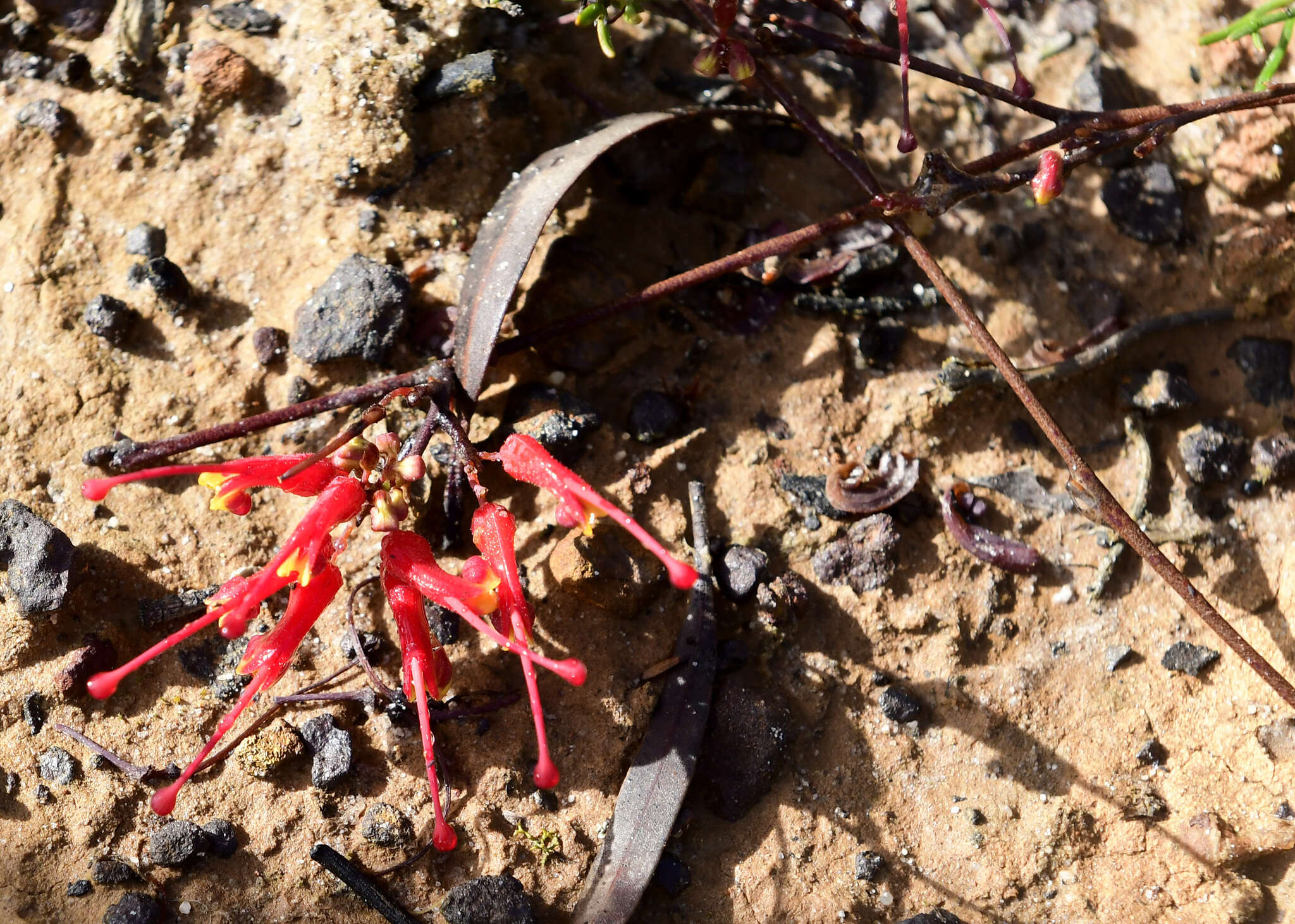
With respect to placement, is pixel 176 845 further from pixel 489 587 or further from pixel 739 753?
pixel 739 753

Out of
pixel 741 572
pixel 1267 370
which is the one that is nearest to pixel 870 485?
pixel 741 572

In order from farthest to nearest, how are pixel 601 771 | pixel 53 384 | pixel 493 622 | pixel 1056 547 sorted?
pixel 1056 547, pixel 53 384, pixel 601 771, pixel 493 622

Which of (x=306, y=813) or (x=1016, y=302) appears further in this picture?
(x=1016, y=302)

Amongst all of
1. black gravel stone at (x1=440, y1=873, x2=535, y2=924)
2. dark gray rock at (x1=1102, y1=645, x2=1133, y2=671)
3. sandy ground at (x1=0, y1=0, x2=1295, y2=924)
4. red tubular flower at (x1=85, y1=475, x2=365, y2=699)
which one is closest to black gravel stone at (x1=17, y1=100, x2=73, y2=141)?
sandy ground at (x1=0, y1=0, x2=1295, y2=924)

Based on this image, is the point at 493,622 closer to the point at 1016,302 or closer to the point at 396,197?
the point at 396,197

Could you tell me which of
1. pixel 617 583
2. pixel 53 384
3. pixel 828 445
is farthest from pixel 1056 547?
pixel 53 384
